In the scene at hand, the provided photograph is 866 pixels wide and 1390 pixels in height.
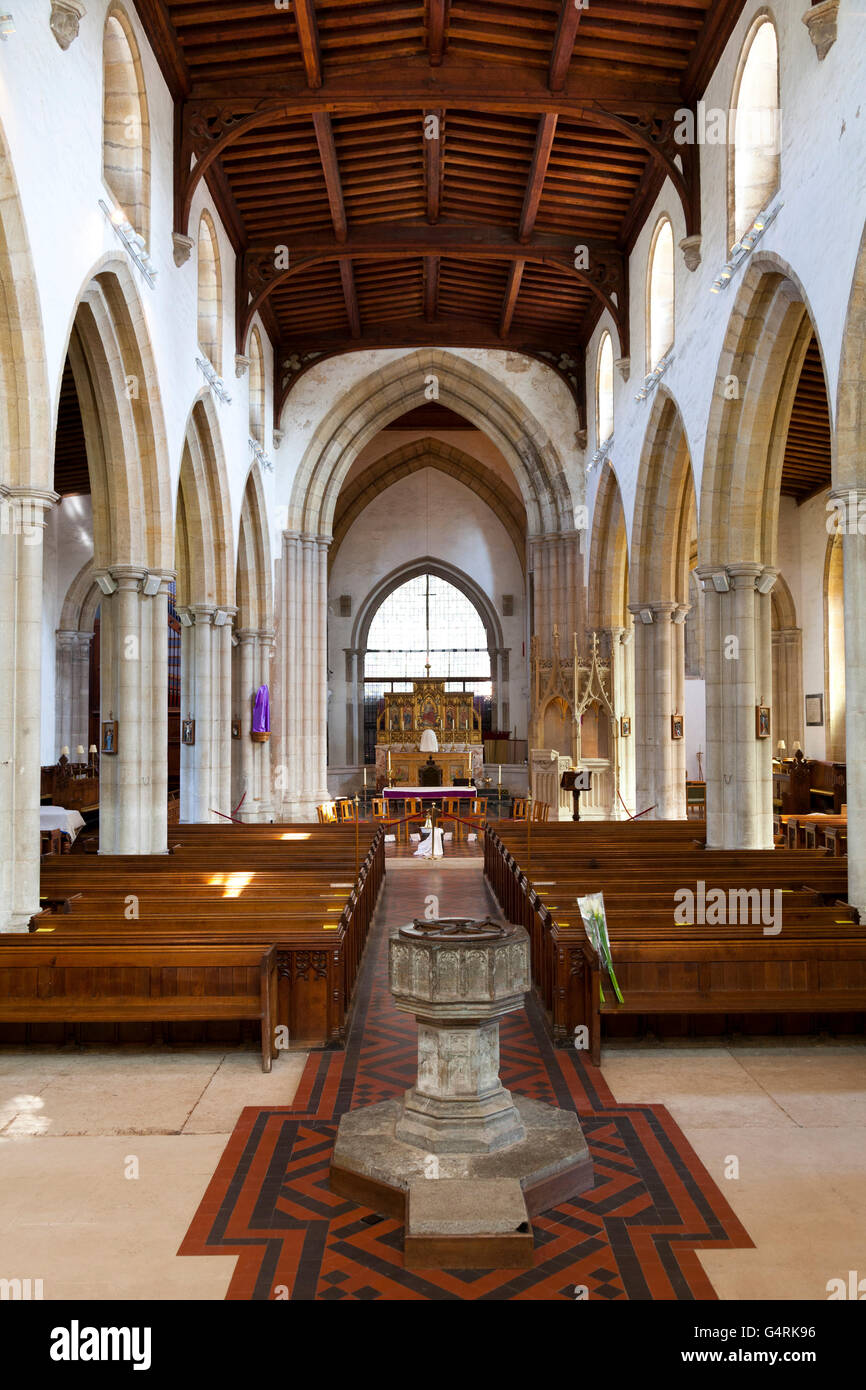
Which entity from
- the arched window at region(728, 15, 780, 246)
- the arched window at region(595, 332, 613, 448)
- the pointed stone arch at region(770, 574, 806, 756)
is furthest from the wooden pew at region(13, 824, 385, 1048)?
the pointed stone arch at region(770, 574, 806, 756)

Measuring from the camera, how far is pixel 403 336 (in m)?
20.2

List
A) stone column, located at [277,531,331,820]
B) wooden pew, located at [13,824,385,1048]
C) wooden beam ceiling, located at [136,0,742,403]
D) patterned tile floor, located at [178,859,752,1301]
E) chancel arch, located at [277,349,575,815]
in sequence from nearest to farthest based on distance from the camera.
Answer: patterned tile floor, located at [178,859,752,1301] < wooden pew, located at [13,824,385,1048] < wooden beam ceiling, located at [136,0,742,403] < stone column, located at [277,531,331,820] < chancel arch, located at [277,349,575,815]

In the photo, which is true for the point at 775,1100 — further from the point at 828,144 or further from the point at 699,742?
the point at 699,742

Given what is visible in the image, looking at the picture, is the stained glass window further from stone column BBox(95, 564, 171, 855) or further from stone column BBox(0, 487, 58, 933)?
stone column BBox(0, 487, 58, 933)

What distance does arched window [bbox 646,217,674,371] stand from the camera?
14297 mm

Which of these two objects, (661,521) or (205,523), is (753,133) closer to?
(661,521)

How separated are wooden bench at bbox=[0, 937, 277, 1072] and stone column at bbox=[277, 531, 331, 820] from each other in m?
13.6

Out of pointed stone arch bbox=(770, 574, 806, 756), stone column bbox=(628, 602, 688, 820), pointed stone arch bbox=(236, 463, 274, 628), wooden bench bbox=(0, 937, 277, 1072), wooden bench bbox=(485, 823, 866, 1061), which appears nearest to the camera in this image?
wooden bench bbox=(0, 937, 277, 1072)

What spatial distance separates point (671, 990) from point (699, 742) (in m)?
19.4

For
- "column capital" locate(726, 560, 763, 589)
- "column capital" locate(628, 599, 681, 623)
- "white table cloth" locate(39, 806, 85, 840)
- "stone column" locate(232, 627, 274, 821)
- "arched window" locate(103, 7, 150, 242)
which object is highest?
"arched window" locate(103, 7, 150, 242)

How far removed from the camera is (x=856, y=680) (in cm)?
784

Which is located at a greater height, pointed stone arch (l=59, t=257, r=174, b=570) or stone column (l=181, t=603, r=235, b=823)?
pointed stone arch (l=59, t=257, r=174, b=570)

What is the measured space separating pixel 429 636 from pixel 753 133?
21078 mm

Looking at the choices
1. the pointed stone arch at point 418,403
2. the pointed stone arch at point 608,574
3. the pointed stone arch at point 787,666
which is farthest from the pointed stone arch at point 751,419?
the pointed stone arch at point 787,666
